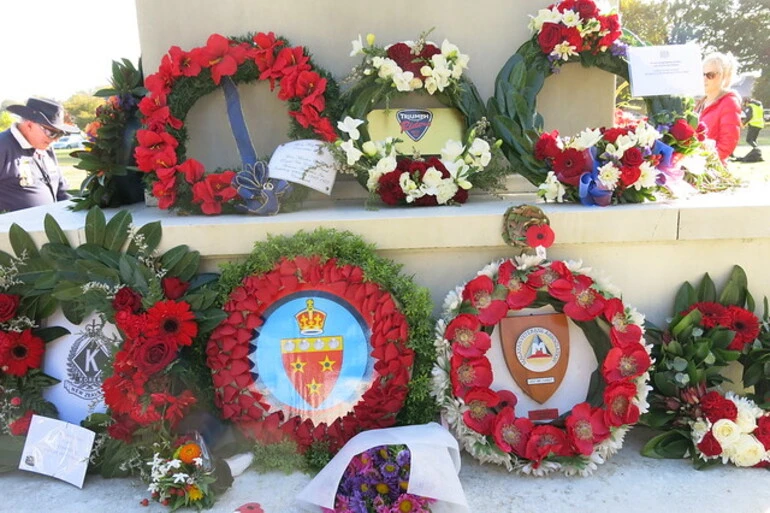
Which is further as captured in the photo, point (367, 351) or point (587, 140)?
point (587, 140)

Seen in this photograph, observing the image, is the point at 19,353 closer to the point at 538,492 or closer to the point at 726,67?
the point at 538,492

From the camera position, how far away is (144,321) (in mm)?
2041

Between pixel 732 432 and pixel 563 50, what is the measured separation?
171 centimetres

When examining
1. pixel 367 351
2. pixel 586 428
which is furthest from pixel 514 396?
pixel 367 351

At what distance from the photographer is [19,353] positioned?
2.24m

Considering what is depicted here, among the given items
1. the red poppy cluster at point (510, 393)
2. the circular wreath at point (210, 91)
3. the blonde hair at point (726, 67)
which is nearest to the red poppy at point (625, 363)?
the red poppy cluster at point (510, 393)

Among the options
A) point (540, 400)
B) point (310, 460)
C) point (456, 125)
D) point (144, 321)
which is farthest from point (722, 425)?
point (144, 321)

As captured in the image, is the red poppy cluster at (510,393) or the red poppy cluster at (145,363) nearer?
the red poppy cluster at (145,363)

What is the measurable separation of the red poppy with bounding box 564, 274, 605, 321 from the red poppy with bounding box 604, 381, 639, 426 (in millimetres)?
259

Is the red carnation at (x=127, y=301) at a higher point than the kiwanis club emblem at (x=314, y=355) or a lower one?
higher

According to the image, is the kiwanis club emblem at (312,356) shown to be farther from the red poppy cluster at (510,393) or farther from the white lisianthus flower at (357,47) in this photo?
the white lisianthus flower at (357,47)

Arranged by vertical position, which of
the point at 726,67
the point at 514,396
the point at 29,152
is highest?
the point at 726,67

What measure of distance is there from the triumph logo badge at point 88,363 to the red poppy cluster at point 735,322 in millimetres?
2257

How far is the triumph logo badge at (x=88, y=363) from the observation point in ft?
7.52
